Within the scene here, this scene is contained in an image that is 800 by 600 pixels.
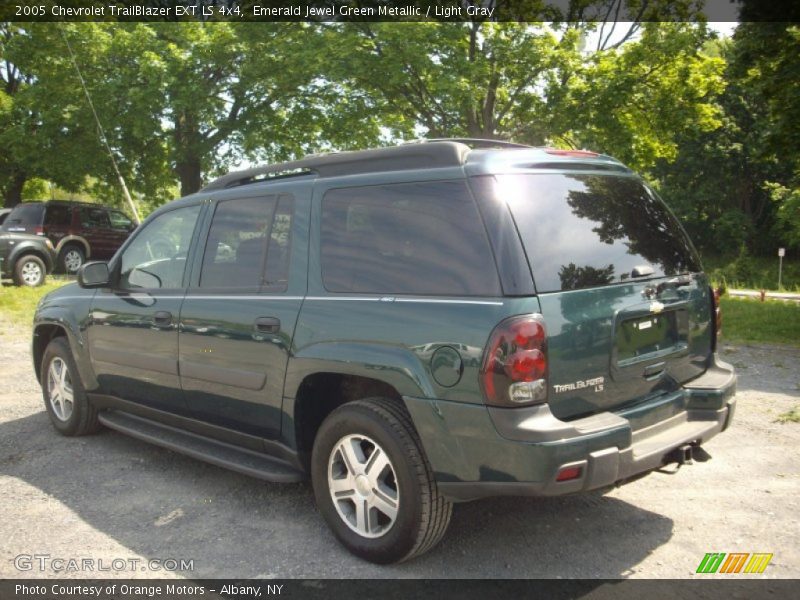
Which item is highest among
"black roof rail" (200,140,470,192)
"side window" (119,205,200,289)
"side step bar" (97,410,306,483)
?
"black roof rail" (200,140,470,192)

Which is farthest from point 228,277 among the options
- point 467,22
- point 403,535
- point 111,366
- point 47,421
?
point 467,22

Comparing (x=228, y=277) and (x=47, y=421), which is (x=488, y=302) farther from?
(x=47, y=421)

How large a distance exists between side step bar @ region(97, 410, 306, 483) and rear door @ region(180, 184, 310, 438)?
150 millimetres

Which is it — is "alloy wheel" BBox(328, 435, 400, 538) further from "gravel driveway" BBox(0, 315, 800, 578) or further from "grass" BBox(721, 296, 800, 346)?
"grass" BBox(721, 296, 800, 346)

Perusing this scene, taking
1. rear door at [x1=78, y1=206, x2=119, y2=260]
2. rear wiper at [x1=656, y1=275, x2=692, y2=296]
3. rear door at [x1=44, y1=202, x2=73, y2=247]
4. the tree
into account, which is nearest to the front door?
rear wiper at [x1=656, y1=275, x2=692, y2=296]

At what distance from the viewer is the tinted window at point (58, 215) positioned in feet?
65.4

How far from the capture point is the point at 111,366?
16.6 ft

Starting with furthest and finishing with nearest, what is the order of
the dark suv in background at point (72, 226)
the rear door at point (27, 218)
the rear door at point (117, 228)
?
the rear door at point (117, 228) → the dark suv in background at point (72, 226) → the rear door at point (27, 218)

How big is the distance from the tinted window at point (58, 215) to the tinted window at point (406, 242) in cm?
1861

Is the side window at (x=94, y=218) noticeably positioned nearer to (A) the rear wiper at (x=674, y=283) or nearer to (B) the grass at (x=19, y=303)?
(B) the grass at (x=19, y=303)

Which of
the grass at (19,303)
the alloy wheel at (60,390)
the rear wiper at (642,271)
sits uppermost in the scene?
the rear wiper at (642,271)

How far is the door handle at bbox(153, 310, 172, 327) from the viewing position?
179 inches

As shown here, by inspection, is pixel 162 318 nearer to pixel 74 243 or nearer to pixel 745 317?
pixel 745 317

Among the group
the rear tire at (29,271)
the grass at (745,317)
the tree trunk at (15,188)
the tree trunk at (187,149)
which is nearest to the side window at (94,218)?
the tree trunk at (187,149)
